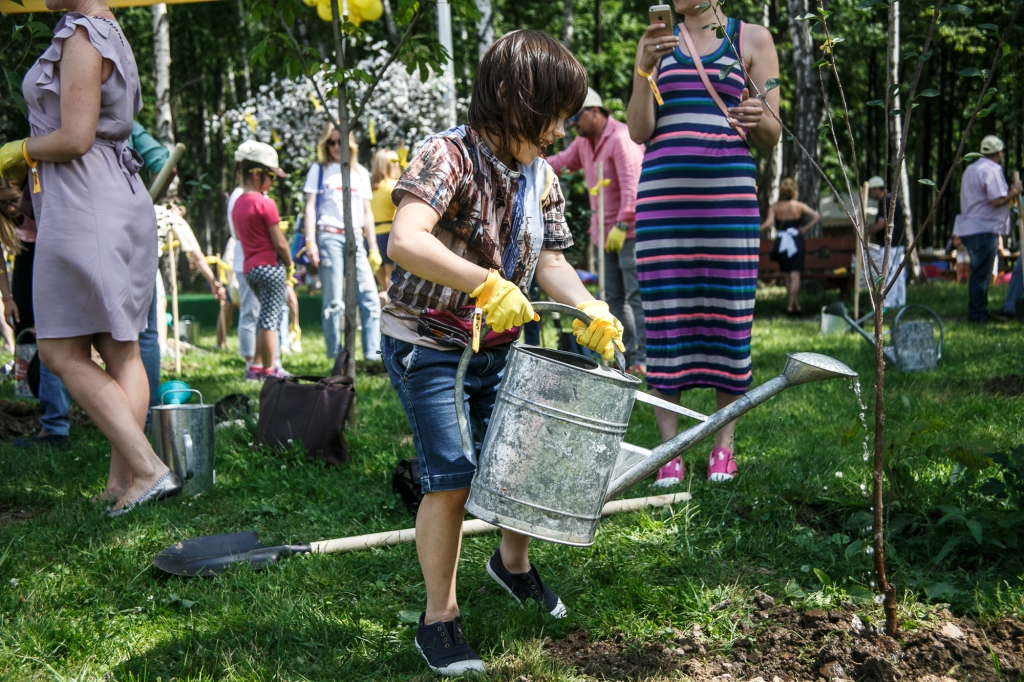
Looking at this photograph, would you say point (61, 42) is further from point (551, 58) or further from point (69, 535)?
point (551, 58)

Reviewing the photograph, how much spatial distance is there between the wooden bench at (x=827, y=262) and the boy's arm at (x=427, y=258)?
9898 mm

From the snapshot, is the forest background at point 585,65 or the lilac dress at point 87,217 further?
the forest background at point 585,65

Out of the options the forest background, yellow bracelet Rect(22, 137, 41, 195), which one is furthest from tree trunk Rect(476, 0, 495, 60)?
yellow bracelet Rect(22, 137, 41, 195)

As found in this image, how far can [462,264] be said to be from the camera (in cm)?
189

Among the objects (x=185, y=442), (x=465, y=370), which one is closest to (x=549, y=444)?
(x=465, y=370)

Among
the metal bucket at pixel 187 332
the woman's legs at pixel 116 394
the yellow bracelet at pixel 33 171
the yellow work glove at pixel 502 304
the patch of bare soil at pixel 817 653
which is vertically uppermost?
the yellow bracelet at pixel 33 171

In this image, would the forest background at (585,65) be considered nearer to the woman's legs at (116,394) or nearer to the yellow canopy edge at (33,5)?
the yellow canopy edge at (33,5)

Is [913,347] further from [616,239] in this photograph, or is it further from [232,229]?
[232,229]

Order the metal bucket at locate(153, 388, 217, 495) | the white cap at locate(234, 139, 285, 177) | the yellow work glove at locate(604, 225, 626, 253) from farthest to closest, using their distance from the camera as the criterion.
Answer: the white cap at locate(234, 139, 285, 177)
the yellow work glove at locate(604, 225, 626, 253)
the metal bucket at locate(153, 388, 217, 495)

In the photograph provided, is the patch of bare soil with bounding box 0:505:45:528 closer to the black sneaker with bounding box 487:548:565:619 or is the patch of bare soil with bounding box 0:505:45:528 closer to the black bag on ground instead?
the black bag on ground

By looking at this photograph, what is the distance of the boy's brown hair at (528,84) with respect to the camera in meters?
1.98

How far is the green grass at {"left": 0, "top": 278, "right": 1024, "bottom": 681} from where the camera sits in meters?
2.26

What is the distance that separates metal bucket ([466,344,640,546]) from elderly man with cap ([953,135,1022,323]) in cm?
805

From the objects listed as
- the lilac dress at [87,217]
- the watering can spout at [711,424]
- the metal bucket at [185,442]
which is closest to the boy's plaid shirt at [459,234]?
the watering can spout at [711,424]
